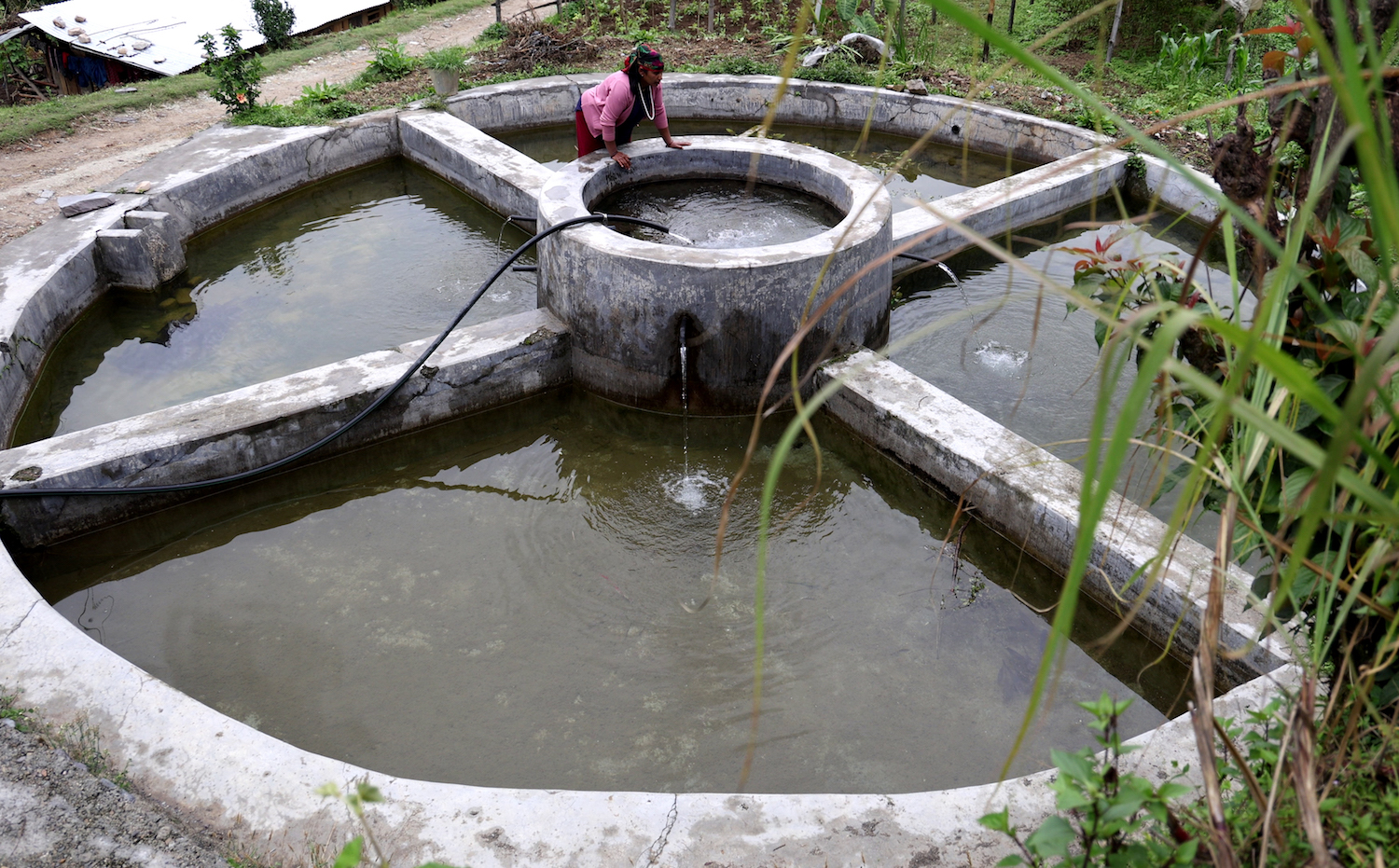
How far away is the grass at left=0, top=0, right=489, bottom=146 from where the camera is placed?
7.50m

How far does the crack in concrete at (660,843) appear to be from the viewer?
2.19 metres

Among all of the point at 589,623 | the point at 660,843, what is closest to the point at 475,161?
the point at 589,623

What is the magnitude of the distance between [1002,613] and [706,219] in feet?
10.5

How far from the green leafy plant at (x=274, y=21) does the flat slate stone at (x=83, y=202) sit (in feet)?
18.7

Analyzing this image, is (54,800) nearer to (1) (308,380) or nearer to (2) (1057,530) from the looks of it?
(1) (308,380)

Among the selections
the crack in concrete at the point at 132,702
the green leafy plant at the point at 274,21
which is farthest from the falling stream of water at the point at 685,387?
the green leafy plant at the point at 274,21

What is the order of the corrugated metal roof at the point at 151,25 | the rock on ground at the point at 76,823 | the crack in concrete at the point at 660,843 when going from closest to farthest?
the rock on ground at the point at 76,823 < the crack in concrete at the point at 660,843 < the corrugated metal roof at the point at 151,25

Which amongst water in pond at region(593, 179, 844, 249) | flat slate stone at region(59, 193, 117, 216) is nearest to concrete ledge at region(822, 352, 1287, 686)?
water in pond at region(593, 179, 844, 249)

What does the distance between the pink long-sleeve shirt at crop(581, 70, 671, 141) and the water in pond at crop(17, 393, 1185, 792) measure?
88.9 inches

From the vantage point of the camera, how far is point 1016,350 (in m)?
5.16

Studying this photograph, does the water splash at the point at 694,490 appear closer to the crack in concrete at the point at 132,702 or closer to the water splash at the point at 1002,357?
the water splash at the point at 1002,357

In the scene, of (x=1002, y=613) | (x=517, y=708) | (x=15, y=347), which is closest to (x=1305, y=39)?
(x=1002, y=613)

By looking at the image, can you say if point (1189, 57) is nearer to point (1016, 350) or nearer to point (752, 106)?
point (752, 106)

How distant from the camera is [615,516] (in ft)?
13.3
